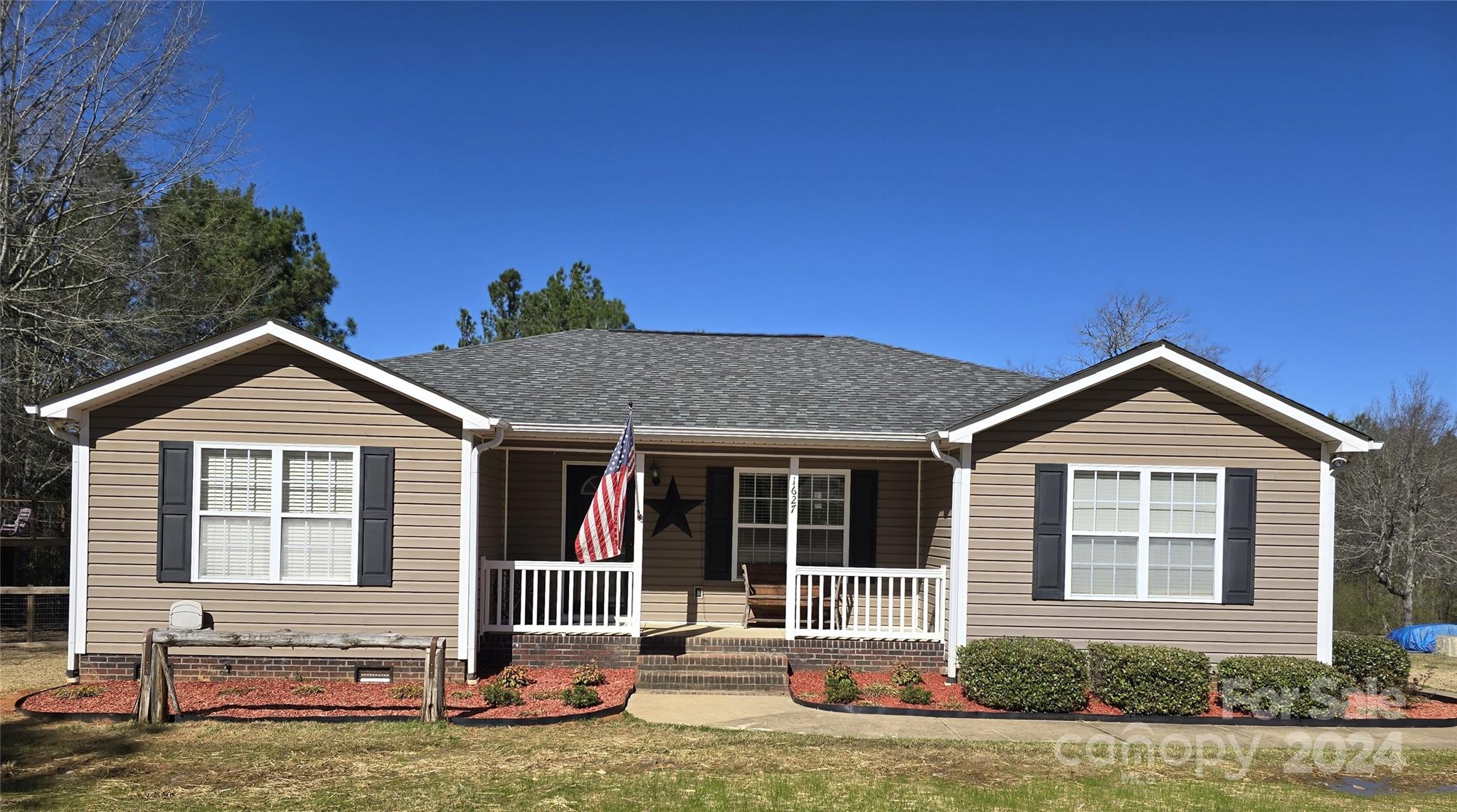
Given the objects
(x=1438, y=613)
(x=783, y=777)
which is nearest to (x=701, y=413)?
(x=783, y=777)

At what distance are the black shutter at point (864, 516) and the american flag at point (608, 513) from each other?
11.9ft

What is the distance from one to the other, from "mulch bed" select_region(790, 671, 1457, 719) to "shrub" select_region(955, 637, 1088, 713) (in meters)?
0.15

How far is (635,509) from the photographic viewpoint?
11141 mm

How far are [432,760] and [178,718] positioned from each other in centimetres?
286

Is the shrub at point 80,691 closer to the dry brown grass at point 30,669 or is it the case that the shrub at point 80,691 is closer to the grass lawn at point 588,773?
the dry brown grass at point 30,669

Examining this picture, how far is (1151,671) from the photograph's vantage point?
9.62m

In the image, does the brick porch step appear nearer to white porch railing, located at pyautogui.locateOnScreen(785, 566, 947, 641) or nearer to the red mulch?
the red mulch

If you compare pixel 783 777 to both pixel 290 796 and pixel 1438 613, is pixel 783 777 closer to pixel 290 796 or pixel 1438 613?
pixel 290 796

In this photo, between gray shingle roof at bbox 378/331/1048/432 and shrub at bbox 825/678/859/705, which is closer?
shrub at bbox 825/678/859/705

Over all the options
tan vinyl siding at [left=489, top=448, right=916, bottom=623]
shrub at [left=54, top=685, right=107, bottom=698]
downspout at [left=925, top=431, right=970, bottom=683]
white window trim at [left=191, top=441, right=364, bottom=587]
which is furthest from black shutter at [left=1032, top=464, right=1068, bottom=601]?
shrub at [left=54, top=685, right=107, bottom=698]

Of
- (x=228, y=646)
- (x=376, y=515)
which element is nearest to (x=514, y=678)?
(x=376, y=515)

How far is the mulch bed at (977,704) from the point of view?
9.73 meters

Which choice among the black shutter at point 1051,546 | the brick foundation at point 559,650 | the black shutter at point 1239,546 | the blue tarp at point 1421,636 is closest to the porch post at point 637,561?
the brick foundation at point 559,650

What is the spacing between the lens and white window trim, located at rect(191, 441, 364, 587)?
10.1 m
